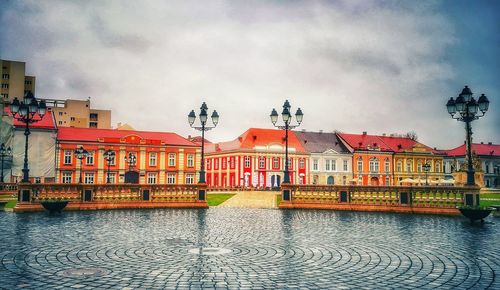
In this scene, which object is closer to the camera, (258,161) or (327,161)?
(258,161)

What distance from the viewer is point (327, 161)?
75.4 metres

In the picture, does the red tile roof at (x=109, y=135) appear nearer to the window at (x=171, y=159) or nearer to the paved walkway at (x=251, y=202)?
the window at (x=171, y=159)

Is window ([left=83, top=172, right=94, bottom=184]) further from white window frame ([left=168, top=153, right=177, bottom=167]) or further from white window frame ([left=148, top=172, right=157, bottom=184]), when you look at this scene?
white window frame ([left=168, top=153, right=177, bottom=167])

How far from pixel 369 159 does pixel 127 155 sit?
4544cm

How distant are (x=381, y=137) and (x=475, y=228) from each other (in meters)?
71.5

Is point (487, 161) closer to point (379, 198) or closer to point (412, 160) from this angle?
point (412, 160)

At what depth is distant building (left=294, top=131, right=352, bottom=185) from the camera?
74500mm

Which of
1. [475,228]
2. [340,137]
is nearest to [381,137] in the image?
[340,137]

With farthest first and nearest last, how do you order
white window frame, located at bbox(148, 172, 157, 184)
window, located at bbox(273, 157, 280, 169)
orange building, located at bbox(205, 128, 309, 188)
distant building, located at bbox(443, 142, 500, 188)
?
distant building, located at bbox(443, 142, 500, 188), window, located at bbox(273, 157, 280, 169), orange building, located at bbox(205, 128, 309, 188), white window frame, located at bbox(148, 172, 157, 184)

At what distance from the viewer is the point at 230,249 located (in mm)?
9258

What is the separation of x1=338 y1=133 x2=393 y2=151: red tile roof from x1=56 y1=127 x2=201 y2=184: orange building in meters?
31.1

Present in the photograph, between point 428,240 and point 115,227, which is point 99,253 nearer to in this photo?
point 115,227

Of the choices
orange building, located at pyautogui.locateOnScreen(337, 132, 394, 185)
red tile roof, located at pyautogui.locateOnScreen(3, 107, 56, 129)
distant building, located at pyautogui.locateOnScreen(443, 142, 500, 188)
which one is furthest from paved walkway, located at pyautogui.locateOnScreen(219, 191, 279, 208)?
distant building, located at pyautogui.locateOnScreen(443, 142, 500, 188)

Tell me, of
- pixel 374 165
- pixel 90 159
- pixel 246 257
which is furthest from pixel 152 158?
pixel 246 257
